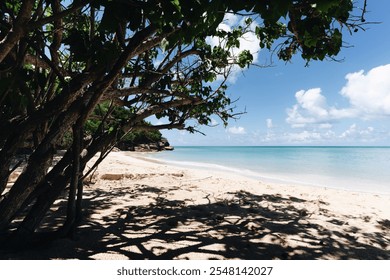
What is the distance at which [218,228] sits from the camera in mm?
4539

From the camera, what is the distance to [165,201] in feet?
21.4

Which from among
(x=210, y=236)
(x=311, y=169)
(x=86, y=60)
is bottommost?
(x=311, y=169)

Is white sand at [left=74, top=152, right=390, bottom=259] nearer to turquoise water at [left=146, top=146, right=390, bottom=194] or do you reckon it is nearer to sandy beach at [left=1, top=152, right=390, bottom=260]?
sandy beach at [left=1, top=152, right=390, bottom=260]

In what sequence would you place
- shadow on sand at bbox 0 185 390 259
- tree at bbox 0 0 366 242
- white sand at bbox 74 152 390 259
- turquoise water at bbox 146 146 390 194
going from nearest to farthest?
1. tree at bbox 0 0 366 242
2. shadow on sand at bbox 0 185 390 259
3. white sand at bbox 74 152 390 259
4. turquoise water at bbox 146 146 390 194

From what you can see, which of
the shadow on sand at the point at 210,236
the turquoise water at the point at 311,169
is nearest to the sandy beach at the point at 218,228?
the shadow on sand at the point at 210,236

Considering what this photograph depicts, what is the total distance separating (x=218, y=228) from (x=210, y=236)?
433mm

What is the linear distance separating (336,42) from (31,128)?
11.1ft

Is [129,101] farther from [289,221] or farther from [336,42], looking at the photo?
[289,221]

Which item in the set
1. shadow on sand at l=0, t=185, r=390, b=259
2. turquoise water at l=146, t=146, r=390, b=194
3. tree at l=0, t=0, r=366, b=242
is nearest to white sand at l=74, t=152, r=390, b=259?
shadow on sand at l=0, t=185, r=390, b=259

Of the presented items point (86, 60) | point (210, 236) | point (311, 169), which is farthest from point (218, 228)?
point (311, 169)

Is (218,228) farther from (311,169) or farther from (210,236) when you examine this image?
(311,169)

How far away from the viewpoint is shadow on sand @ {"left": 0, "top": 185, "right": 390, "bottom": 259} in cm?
348

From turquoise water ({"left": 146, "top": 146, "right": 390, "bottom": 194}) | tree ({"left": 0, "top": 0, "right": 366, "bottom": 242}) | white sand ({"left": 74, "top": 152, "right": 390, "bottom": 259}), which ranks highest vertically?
tree ({"left": 0, "top": 0, "right": 366, "bottom": 242})
